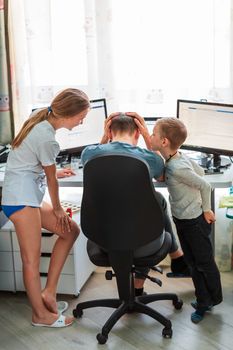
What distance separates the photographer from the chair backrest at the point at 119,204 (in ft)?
7.04

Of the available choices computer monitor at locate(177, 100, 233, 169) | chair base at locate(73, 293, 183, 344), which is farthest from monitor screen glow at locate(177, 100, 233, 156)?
chair base at locate(73, 293, 183, 344)

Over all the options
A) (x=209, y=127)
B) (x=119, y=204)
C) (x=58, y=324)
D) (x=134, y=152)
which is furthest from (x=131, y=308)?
(x=209, y=127)

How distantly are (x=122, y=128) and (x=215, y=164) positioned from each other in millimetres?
777

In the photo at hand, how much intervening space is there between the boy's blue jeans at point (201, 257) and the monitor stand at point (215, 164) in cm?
42

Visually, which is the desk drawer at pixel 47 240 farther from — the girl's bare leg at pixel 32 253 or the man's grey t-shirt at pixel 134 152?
the man's grey t-shirt at pixel 134 152

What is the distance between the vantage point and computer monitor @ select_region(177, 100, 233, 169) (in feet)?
9.77

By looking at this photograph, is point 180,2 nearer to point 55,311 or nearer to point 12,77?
point 12,77

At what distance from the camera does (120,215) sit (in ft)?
7.36

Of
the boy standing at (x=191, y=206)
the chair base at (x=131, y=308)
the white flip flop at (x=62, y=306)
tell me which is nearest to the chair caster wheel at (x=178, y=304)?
the chair base at (x=131, y=308)

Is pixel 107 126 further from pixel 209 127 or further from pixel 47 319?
pixel 47 319

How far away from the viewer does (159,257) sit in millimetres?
2398

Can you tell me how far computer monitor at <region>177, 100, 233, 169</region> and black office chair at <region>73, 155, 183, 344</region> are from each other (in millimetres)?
727

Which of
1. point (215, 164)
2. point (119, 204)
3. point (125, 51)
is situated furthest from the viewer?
point (125, 51)

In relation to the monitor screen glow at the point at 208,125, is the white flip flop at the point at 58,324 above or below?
below
